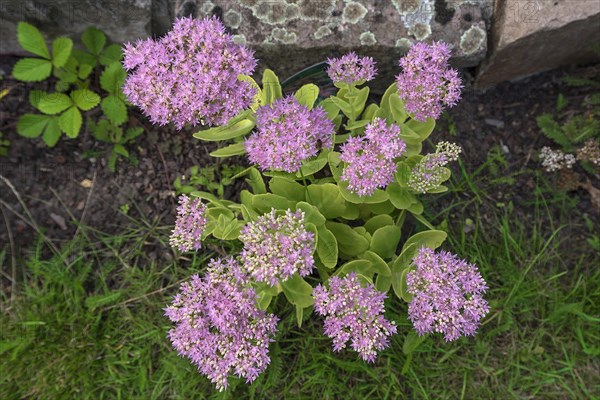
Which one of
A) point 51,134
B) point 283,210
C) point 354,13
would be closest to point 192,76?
point 283,210

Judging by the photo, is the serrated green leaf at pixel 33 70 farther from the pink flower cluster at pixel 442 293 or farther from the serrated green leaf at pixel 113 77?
the pink flower cluster at pixel 442 293

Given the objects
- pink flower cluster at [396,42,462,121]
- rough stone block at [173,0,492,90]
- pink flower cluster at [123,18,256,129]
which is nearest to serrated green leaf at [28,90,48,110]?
rough stone block at [173,0,492,90]

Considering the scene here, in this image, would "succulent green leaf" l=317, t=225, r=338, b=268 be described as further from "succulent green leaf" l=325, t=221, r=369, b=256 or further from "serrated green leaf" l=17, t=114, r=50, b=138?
"serrated green leaf" l=17, t=114, r=50, b=138

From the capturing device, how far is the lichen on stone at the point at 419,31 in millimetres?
2574

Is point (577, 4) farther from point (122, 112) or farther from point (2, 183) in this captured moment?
point (2, 183)

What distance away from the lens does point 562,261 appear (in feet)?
9.45

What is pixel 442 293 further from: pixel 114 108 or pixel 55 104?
pixel 55 104

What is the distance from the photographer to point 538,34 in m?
2.60

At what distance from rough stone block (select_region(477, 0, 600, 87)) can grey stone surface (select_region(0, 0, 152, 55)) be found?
189cm

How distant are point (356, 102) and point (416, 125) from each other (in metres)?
0.30

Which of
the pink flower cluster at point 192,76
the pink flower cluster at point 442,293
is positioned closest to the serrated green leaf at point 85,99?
the pink flower cluster at point 192,76

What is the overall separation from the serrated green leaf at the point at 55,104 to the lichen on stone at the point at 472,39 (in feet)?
7.18

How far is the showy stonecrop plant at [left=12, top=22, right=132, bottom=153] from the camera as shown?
2611 millimetres

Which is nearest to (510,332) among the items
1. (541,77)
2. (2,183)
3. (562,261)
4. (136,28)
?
(562,261)
